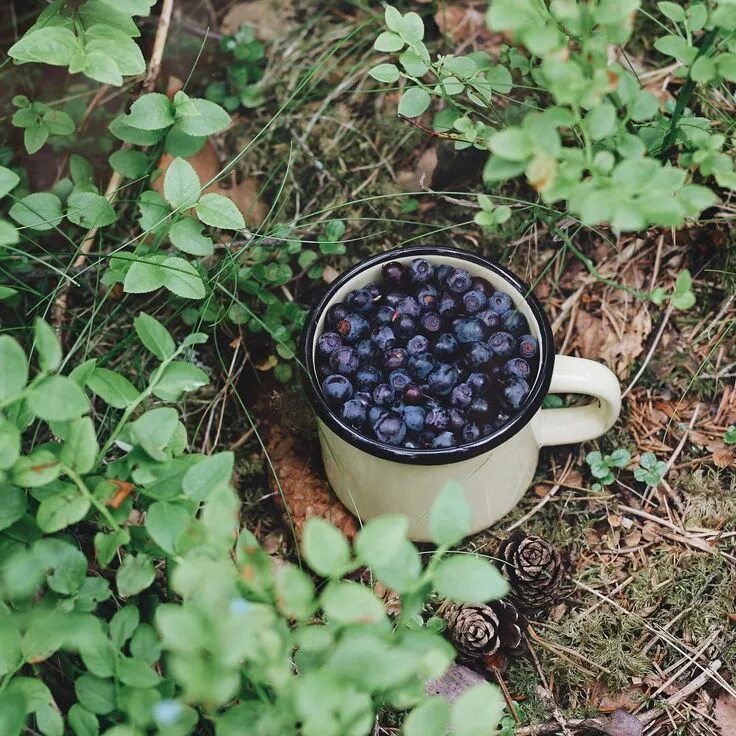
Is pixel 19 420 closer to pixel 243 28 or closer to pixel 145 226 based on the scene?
pixel 145 226

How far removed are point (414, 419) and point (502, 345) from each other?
0.20 meters

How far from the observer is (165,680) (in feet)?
3.61

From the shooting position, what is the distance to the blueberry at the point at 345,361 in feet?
4.73

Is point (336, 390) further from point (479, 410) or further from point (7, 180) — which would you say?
point (7, 180)

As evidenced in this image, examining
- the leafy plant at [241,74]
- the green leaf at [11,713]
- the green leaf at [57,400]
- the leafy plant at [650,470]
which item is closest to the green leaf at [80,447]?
the green leaf at [57,400]

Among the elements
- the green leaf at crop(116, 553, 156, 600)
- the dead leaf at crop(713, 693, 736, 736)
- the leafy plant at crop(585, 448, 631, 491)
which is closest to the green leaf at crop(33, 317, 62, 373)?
the green leaf at crop(116, 553, 156, 600)

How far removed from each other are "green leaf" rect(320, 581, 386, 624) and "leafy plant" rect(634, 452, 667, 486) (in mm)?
976

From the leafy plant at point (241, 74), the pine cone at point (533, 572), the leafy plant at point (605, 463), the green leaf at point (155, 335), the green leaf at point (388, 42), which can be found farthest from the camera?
the leafy plant at point (241, 74)

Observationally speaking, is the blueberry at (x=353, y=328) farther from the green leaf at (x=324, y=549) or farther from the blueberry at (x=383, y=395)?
the green leaf at (x=324, y=549)

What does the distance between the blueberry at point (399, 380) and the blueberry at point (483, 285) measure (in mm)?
207

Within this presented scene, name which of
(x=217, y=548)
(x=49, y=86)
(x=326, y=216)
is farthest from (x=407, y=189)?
(x=217, y=548)

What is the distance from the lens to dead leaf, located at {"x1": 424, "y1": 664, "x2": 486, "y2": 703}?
1517 mm

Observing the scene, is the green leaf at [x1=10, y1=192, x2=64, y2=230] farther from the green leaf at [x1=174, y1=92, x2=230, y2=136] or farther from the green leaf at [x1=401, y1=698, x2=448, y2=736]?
the green leaf at [x1=401, y1=698, x2=448, y2=736]

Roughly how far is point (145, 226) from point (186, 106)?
0.71 ft
